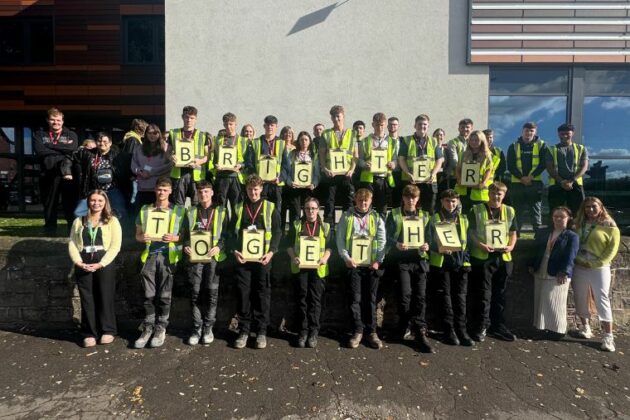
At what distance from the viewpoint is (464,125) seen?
6.06 metres

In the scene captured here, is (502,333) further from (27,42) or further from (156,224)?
(27,42)

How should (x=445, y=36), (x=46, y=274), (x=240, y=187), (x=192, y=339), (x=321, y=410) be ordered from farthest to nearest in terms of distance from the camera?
(x=445, y=36), (x=240, y=187), (x=46, y=274), (x=192, y=339), (x=321, y=410)

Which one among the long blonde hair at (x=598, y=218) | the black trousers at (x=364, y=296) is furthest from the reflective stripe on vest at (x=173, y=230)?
the long blonde hair at (x=598, y=218)

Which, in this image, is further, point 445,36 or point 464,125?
point 445,36

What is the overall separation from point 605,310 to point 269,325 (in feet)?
13.4

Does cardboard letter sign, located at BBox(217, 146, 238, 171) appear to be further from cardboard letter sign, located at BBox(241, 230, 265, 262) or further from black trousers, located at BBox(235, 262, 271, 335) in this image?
black trousers, located at BBox(235, 262, 271, 335)

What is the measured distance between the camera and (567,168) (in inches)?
227

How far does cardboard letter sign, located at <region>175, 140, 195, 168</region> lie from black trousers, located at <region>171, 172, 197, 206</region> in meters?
0.18

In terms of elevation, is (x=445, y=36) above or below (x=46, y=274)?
above

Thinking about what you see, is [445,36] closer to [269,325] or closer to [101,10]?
[269,325]

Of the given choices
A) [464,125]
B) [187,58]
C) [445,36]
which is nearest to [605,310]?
[464,125]

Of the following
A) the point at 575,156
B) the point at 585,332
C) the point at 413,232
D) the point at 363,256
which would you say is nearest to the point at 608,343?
the point at 585,332

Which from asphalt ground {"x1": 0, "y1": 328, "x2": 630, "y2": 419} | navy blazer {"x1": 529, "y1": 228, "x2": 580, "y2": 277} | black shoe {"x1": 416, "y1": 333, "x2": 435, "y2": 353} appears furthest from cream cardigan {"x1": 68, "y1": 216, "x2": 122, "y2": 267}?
navy blazer {"x1": 529, "y1": 228, "x2": 580, "y2": 277}

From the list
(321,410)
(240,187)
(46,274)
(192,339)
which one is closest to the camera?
(321,410)
